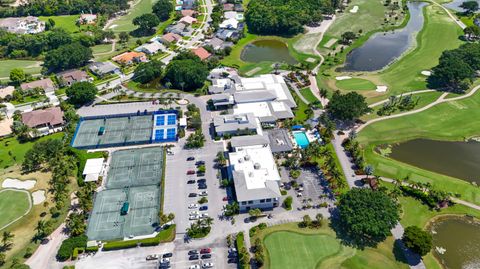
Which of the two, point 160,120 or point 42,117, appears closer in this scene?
point 42,117

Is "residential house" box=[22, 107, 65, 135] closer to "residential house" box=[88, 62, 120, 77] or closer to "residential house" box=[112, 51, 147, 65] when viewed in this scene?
"residential house" box=[88, 62, 120, 77]

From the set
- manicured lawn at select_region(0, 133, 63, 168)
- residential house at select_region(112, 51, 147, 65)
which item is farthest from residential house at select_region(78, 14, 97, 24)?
manicured lawn at select_region(0, 133, 63, 168)

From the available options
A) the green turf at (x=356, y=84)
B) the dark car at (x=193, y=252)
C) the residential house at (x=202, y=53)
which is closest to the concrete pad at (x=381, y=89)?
the green turf at (x=356, y=84)

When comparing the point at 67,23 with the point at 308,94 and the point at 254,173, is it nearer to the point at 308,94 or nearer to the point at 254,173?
the point at 308,94

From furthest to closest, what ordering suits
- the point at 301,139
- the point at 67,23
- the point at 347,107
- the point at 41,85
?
the point at 67,23 < the point at 41,85 < the point at 347,107 < the point at 301,139

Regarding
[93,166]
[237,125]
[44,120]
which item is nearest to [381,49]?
[237,125]

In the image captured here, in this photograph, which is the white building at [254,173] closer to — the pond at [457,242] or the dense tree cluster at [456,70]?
the pond at [457,242]
